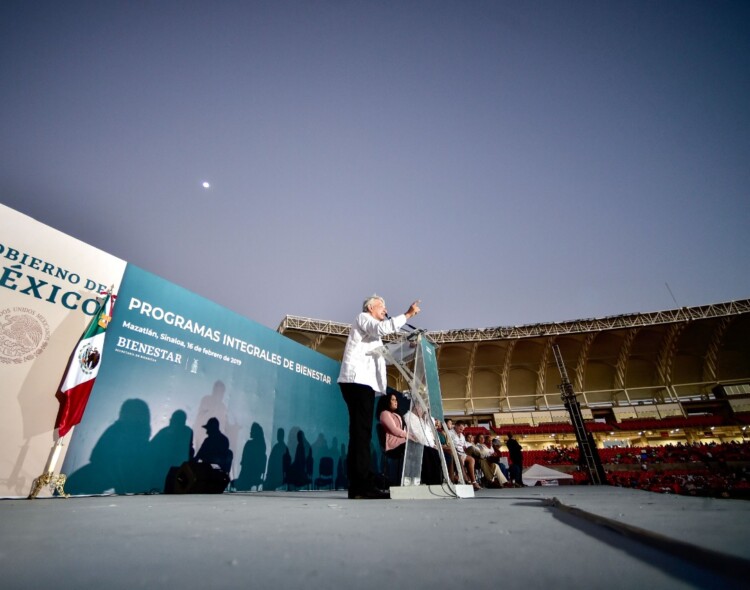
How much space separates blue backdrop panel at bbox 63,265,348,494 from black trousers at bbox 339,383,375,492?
3029 mm

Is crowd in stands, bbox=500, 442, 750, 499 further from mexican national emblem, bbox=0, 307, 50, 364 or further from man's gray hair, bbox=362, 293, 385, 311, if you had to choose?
mexican national emblem, bbox=0, 307, 50, 364

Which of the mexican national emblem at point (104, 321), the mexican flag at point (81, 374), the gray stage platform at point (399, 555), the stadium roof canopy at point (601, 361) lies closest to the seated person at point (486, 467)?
the gray stage platform at point (399, 555)

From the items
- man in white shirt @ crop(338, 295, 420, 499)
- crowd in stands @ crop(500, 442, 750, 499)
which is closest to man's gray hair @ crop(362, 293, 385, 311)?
man in white shirt @ crop(338, 295, 420, 499)

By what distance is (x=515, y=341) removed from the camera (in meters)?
20.5

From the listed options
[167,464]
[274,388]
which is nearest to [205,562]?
[167,464]

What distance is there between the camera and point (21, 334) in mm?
3445

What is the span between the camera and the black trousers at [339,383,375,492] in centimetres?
270

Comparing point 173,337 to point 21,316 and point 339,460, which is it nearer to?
point 21,316

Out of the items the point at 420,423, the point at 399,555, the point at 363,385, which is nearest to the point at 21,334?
the point at 363,385

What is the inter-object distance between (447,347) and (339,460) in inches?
587

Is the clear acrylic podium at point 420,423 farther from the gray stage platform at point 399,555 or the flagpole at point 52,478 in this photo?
the flagpole at point 52,478

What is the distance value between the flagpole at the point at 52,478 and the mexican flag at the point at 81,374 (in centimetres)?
12

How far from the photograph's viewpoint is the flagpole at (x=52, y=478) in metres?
3.18

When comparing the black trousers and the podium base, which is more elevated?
the black trousers
